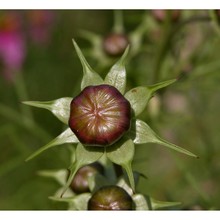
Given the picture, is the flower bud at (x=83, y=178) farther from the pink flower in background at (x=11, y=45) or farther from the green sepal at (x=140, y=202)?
the pink flower in background at (x=11, y=45)

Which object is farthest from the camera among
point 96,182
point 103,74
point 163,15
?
point 103,74

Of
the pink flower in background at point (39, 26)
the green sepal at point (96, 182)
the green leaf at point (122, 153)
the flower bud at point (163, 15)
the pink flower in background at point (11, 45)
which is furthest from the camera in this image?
the pink flower in background at point (39, 26)

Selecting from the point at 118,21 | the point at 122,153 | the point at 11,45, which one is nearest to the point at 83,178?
the point at 122,153

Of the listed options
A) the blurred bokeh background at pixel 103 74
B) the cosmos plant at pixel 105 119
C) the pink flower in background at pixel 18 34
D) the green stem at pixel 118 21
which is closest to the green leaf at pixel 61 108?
the cosmos plant at pixel 105 119

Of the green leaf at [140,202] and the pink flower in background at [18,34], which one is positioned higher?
the green leaf at [140,202]

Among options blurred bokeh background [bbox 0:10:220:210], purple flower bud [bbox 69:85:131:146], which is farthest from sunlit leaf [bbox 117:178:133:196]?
blurred bokeh background [bbox 0:10:220:210]

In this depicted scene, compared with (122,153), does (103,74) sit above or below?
below

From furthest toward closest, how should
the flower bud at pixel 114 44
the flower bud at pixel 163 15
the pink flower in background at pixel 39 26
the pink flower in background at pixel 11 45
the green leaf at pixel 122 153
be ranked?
the pink flower in background at pixel 39 26, the pink flower in background at pixel 11 45, the flower bud at pixel 114 44, the flower bud at pixel 163 15, the green leaf at pixel 122 153

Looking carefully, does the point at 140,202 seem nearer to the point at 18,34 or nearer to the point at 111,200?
the point at 111,200

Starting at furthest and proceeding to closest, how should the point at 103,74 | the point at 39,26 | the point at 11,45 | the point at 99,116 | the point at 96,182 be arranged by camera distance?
1. the point at 39,26
2. the point at 11,45
3. the point at 103,74
4. the point at 96,182
5. the point at 99,116
